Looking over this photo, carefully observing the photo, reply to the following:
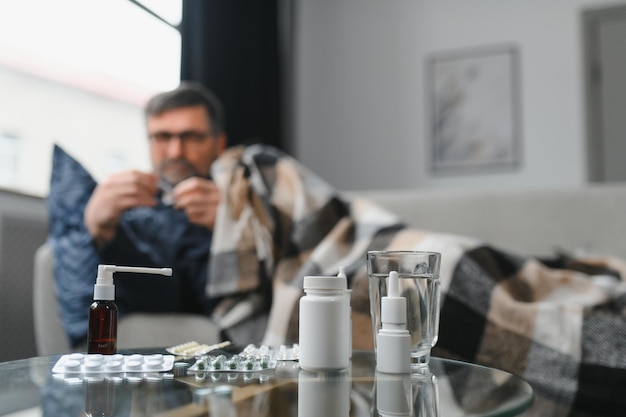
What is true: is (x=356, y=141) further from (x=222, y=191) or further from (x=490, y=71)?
(x=222, y=191)

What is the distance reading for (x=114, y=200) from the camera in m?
1.36

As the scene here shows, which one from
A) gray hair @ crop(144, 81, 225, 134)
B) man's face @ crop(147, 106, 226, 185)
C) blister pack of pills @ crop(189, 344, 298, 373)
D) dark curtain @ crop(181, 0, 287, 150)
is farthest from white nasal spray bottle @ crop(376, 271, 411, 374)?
dark curtain @ crop(181, 0, 287, 150)

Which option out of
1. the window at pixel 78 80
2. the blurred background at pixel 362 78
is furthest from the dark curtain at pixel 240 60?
the window at pixel 78 80

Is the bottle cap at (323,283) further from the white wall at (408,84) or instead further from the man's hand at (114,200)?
the white wall at (408,84)

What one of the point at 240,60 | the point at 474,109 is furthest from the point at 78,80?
the point at 474,109

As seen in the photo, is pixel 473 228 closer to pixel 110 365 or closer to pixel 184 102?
pixel 184 102

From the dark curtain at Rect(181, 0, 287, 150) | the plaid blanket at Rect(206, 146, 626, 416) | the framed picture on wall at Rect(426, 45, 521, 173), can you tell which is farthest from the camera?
the framed picture on wall at Rect(426, 45, 521, 173)

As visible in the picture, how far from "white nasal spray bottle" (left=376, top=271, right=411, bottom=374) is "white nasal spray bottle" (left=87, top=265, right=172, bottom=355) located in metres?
0.21

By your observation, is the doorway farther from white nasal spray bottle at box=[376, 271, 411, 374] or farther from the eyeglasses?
white nasal spray bottle at box=[376, 271, 411, 374]

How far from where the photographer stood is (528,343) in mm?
956

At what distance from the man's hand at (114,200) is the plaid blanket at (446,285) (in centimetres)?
16

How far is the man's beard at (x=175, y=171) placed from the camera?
152cm

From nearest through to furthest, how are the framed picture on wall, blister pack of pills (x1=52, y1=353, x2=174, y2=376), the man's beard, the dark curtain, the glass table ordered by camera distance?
the glass table → blister pack of pills (x1=52, y1=353, x2=174, y2=376) → the man's beard → the dark curtain → the framed picture on wall

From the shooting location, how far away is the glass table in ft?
1.42
